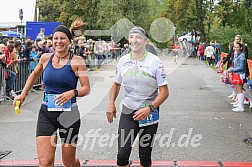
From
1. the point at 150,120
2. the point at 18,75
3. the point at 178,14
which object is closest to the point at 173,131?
the point at 150,120

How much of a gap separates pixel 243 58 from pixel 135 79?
6558 mm

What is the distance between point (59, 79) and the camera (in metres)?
4.49

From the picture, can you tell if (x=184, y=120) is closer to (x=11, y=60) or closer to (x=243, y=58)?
(x=243, y=58)

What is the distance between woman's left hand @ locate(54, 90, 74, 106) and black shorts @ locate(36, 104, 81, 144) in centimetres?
15

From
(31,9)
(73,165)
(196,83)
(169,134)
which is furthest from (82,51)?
(73,165)

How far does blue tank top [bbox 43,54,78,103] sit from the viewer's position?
4.50 m

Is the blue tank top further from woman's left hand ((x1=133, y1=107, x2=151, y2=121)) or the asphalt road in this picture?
the asphalt road

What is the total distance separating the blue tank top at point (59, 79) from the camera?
4496mm

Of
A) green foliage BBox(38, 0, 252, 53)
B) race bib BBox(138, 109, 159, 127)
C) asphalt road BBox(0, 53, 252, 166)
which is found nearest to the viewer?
race bib BBox(138, 109, 159, 127)

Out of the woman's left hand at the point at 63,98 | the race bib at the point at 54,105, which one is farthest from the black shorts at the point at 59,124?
the woman's left hand at the point at 63,98

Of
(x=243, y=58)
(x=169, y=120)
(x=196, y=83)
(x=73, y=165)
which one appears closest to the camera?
(x=73, y=165)

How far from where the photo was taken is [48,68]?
455cm

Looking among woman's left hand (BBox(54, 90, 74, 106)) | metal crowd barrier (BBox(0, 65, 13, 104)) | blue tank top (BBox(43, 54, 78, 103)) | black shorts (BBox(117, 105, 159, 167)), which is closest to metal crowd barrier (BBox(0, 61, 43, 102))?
metal crowd barrier (BBox(0, 65, 13, 104))

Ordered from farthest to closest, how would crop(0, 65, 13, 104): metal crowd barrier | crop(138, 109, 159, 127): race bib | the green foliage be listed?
the green foliage, crop(0, 65, 13, 104): metal crowd barrier, crop(138, 109, 159, 127): race bib
